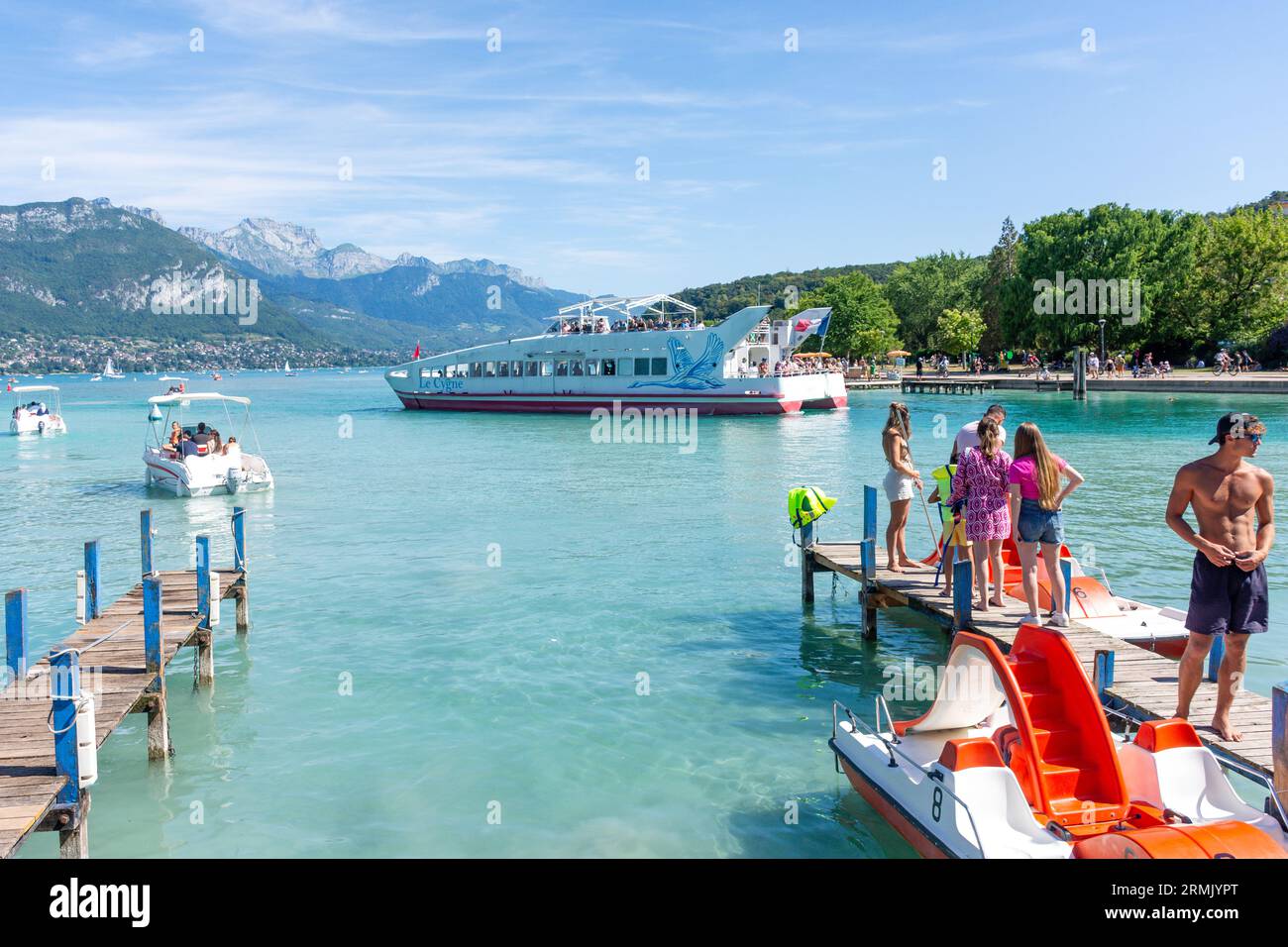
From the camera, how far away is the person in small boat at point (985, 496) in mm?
9273

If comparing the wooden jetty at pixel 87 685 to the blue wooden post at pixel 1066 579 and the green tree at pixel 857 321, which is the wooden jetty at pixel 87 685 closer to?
the blue wooden post at pixel 1066 579

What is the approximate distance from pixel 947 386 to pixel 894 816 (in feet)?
222

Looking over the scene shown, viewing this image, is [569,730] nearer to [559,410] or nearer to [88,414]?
[559,410]

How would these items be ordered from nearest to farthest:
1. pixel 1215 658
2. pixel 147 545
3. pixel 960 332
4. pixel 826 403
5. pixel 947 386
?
pixel 1215 658
pixel 147 545
pixel 826 403
pixel 947 386
pixel 960 332

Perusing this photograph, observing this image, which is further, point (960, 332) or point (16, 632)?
point (960, 332)

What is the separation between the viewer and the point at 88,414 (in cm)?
7106

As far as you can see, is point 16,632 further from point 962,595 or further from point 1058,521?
point 1058,521

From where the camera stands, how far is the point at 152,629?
854cm

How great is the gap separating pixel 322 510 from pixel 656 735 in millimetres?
16263

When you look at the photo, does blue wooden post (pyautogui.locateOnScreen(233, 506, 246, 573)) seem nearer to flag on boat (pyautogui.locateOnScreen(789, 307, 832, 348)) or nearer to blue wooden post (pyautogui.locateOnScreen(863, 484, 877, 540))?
blue wooden post (pyautogui.locateOnScreen(863, 484, 877, 540))

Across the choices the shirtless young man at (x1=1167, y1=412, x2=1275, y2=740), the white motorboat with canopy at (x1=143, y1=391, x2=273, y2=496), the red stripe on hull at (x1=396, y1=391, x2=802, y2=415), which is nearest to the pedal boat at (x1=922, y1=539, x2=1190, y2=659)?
the shirtless young man at (x1=1167, y1=412, x2=1275, y2=740)

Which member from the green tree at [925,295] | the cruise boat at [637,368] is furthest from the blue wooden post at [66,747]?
the green tree at [925,295]

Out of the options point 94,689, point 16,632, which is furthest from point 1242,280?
point 16,632

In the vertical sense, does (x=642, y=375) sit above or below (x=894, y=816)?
above
